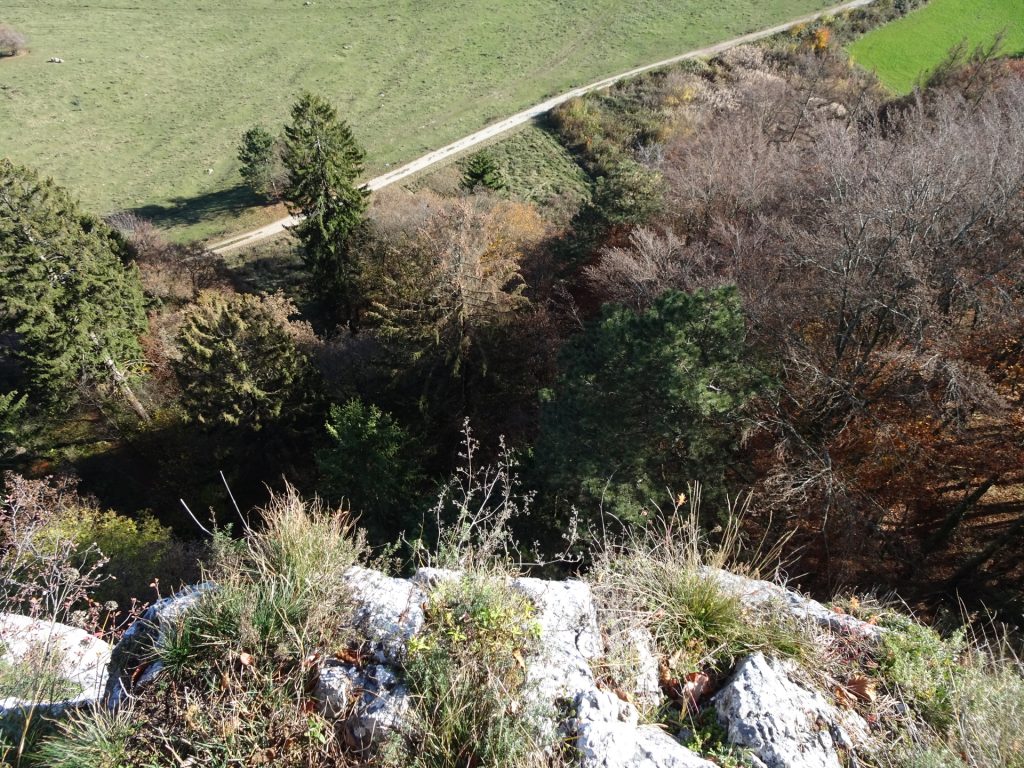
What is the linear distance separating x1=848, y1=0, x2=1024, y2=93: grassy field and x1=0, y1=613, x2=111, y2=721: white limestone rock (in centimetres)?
6105

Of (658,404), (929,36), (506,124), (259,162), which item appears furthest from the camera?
(929,36)

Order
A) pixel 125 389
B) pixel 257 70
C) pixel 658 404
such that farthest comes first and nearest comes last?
pixel 257 70 → pixel 125 389 → pixel 658 404

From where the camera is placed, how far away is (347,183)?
93.7 ft

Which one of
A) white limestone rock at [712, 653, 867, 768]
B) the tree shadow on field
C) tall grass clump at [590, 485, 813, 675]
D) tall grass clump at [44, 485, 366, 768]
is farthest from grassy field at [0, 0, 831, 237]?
white limestone rock at [712, 653, 867, 768]

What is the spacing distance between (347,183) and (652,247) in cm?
1681

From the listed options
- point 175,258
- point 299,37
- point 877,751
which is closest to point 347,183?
point 175,258

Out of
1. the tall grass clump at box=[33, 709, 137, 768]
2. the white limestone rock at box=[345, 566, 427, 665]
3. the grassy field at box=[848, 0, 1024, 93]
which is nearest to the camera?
Answer: the tall grass clump at box=[33, 709, 137, 768]

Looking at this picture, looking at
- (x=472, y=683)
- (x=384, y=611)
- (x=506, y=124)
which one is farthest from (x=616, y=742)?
(x=506, y=124)

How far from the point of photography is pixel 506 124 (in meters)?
49.3

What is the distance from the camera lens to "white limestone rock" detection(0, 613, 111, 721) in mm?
4430

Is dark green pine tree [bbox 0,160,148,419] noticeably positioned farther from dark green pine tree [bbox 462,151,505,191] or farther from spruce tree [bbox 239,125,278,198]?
dark green pine tree [bbox 462,151,505,191]

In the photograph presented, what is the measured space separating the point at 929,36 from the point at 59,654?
2823 inches

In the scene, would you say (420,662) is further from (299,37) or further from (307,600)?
(299,37)

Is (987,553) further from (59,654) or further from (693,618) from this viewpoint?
(59,654)
